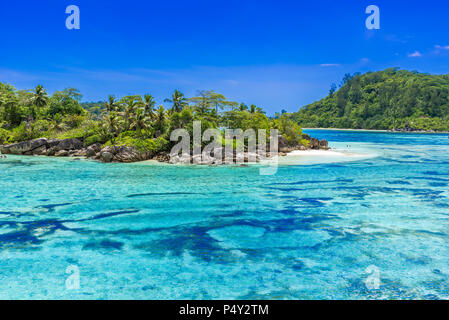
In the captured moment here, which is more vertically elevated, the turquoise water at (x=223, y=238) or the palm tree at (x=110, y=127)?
the palm tree at (x=110, y=127)

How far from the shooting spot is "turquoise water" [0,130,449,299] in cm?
1023

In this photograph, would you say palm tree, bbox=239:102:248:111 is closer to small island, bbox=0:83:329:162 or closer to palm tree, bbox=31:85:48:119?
small island, bbox=0:83:329:162

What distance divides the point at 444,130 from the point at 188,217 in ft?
590

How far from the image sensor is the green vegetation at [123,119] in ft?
151

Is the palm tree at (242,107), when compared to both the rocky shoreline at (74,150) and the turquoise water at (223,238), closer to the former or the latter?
the rocky shoreline at (74,150)

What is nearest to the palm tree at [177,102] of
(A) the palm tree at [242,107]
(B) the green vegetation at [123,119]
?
(B) the green vegetation at [123,119]

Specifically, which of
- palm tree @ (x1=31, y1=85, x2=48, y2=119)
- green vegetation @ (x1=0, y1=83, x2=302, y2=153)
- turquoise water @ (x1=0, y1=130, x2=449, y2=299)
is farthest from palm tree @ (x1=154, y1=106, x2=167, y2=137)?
palm tree @ (x1=31, y1=85, x2=48, y2=119)

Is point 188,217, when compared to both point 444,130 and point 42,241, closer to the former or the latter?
point 42,241

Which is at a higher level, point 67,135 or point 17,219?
point 67,135

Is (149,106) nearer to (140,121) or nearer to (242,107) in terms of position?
(140,121)

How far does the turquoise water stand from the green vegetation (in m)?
18.6

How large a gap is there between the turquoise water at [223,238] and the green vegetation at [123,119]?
18.6 metres

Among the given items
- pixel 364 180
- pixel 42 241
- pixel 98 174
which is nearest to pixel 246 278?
pixel 42 241
